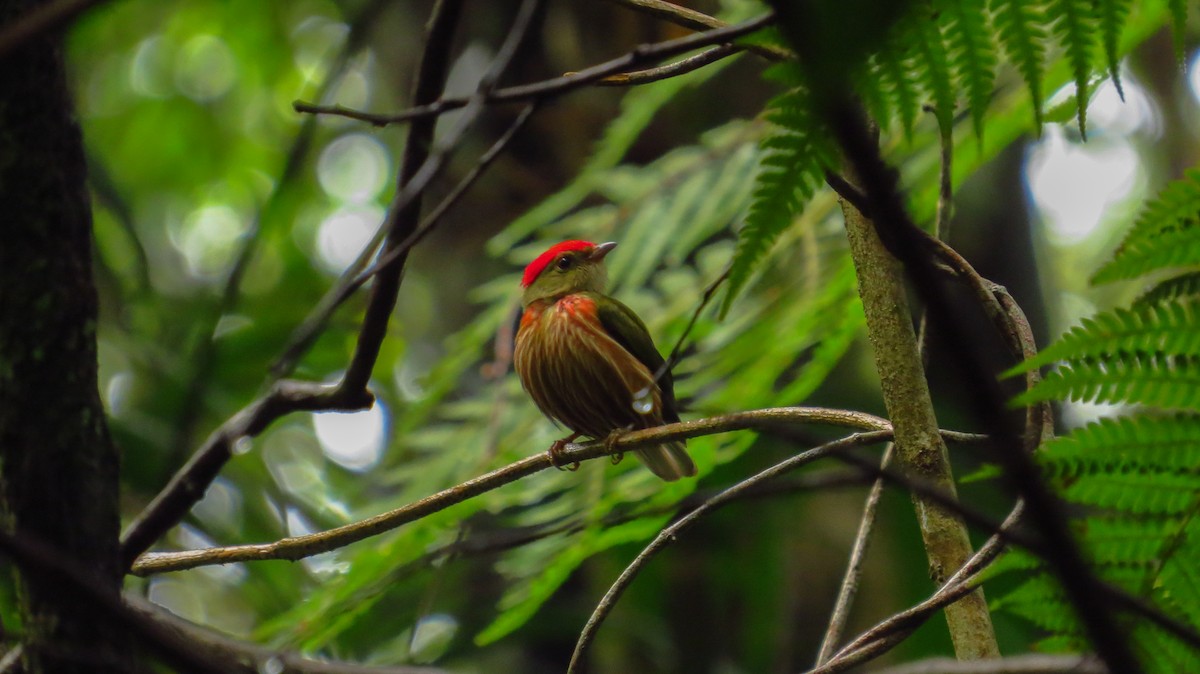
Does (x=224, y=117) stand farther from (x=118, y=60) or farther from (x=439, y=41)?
(x=439, y=41)

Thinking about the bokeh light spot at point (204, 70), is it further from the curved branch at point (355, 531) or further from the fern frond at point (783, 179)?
the fern frond at point (783, 179)

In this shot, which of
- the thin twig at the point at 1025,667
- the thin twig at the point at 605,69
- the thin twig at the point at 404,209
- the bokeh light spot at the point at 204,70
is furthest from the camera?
the bokeh light spot at the point at 204,70

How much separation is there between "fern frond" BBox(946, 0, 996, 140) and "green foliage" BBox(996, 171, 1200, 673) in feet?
1.09

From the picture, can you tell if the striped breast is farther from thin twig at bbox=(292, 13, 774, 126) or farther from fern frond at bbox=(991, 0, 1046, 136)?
thin twig at bbox=(292, 13, 774, 126)

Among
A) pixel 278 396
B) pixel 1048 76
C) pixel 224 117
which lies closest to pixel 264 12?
pixel 224 117

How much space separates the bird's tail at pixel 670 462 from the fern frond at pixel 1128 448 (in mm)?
2452

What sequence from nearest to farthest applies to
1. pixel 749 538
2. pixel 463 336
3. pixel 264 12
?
pixel 463 336 → pixel 749 538 → pixel 264 12

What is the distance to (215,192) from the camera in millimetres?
10992

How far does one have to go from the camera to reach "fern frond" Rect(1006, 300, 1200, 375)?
4.95 ft

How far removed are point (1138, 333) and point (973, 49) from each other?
19.8 inches

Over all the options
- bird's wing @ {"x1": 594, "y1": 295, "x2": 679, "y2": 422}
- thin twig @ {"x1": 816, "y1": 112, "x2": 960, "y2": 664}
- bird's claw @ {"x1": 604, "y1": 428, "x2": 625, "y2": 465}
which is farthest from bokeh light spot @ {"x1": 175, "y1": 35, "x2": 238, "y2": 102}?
thin twig @ {"x1": 816, "y1": 112, "x2": 960, "y2": 664}

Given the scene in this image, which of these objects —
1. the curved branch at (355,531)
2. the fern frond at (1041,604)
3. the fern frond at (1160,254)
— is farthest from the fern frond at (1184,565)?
the curved branch at (355,531)

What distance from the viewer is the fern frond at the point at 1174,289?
168cm

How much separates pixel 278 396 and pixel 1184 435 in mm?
1352
